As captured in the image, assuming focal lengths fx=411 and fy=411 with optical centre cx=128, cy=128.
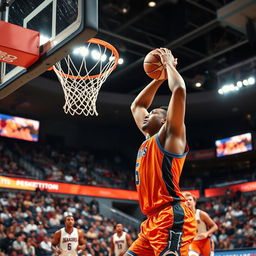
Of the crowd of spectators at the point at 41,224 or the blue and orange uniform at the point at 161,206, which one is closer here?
the blue and orange uniform at the point at 161,206

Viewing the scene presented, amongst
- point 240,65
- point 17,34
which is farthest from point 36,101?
point 17,34

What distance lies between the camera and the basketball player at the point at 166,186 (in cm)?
294

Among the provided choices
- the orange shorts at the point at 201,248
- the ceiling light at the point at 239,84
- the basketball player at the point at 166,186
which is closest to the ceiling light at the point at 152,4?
the ceiling light at the point at 239,84

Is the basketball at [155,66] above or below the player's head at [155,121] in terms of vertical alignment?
above

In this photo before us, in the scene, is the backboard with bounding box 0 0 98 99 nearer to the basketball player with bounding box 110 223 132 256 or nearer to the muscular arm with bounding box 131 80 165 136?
the muscular arm with bounding box 131 80 165 136

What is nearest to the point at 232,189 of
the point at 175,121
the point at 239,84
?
the point at 239,84

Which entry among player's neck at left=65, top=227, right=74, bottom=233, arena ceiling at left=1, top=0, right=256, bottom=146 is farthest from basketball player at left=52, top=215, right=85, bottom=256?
arena ceiling at left=1, top=0, right=256, bottom=146

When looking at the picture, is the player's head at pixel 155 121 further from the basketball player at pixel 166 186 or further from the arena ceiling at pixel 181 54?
the arena ceiling at pixel 181 54

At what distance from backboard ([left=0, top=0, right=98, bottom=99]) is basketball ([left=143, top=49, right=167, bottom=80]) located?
54 cm

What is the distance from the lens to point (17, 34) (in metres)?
4.34

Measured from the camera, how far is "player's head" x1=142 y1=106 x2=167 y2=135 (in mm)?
3264

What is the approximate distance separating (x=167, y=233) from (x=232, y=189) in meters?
19.6

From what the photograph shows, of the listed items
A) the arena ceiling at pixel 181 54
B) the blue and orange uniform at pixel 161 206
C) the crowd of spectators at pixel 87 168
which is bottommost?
the blue and orange uniform at pixel 161 206

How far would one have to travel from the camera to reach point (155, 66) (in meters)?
3.55
